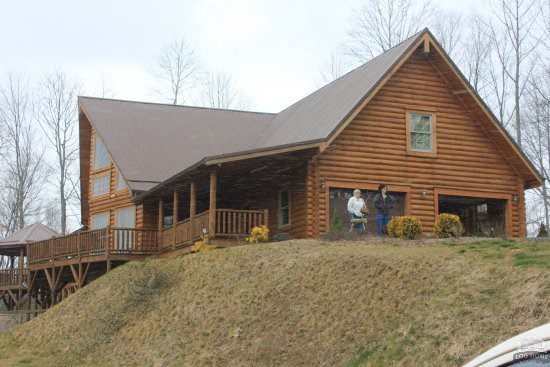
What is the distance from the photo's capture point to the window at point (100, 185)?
3283cm

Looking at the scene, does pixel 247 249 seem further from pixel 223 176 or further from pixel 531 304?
pixel 531 304

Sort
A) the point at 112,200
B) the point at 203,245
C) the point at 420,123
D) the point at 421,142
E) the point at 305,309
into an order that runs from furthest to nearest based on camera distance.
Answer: the point at 112,200 < the point at 420,123 < the point at 421,142 < the point at 203,245 < the point at 305,309

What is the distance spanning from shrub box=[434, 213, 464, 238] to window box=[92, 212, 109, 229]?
48.3ft

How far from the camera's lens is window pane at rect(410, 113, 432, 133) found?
25375 millimetres

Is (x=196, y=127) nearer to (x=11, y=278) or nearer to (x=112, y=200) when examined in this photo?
(x=112, y=200)

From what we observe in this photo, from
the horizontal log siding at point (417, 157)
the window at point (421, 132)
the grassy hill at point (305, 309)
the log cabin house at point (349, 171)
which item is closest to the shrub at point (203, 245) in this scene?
the log cabin house at point (349, 171)

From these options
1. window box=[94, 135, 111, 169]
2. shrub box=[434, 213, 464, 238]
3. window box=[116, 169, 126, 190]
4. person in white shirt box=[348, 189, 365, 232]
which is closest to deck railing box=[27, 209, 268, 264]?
window box=[116, 169, 126, 190]

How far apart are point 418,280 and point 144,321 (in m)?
7.47

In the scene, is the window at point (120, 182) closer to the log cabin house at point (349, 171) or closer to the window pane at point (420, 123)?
the log cabin house at point (349, 171)

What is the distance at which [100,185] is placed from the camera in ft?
109

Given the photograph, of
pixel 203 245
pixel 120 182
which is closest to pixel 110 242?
pixel 120 182

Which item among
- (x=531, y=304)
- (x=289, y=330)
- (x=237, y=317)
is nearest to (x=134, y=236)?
(x=237, y=317)

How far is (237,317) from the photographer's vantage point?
16.8m

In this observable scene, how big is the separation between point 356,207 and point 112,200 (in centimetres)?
1287
